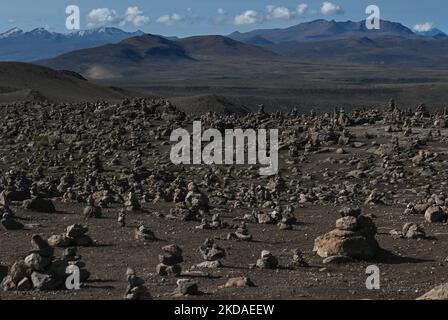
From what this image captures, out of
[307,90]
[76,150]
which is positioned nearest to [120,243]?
[76,150]

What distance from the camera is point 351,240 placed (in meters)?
12.7

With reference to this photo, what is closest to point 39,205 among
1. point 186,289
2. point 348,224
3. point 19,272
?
point 19,272

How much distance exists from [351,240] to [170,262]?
3.09 m

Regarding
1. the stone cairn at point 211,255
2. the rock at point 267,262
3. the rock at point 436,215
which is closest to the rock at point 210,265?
the stone cairn at point 211,255

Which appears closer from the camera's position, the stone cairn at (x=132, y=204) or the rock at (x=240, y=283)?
the rock at (x=240, y=283)

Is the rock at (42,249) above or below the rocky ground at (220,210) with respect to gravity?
above

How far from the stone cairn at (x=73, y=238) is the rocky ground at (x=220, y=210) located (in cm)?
3

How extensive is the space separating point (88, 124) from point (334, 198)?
1706 centimetres

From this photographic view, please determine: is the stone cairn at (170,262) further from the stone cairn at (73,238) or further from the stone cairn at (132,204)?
the stone cairn at (132,204)

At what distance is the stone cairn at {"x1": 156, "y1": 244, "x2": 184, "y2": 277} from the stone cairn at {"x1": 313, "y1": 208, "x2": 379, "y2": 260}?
2.54 metres

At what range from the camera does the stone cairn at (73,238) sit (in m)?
13.8

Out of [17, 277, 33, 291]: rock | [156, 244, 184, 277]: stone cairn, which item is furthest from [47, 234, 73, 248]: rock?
[17, 277, 33, 291]: rock

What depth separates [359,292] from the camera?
1018cm
